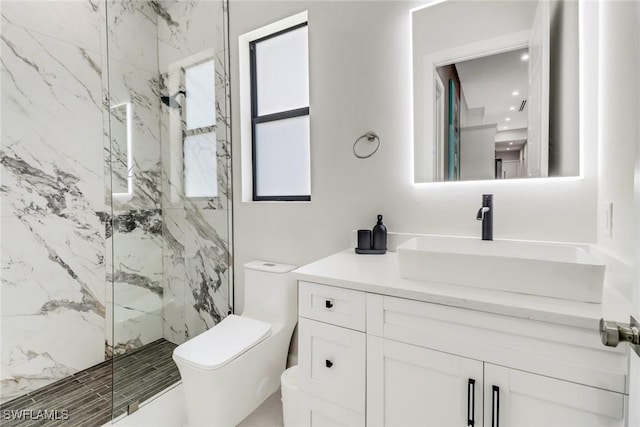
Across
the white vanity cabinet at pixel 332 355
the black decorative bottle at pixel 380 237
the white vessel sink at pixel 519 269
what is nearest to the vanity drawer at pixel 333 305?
the white vanity cabinet at pixel 332 355

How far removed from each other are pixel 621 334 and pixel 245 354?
1.48 m

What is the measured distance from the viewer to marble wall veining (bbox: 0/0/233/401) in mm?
1860

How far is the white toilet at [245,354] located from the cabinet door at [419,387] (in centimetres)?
75

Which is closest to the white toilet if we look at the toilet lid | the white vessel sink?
the toilet lid

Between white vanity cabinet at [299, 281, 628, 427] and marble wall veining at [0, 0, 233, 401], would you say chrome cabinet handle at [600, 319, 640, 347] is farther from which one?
marble wall veining at [0, 0, 233, 401]

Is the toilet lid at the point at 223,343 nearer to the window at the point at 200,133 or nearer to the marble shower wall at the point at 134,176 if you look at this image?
the marble shower wall at the point at 134,176

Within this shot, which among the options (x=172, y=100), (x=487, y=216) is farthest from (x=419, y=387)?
(x=172, y=100)

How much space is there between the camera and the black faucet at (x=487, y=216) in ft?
4.33

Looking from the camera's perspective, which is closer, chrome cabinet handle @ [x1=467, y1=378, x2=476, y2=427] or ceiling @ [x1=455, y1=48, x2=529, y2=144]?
chrome cabinet handle @ [x1=467, y1=378, x2=476, y2=427]

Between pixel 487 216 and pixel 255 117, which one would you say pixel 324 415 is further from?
pixel 255 117

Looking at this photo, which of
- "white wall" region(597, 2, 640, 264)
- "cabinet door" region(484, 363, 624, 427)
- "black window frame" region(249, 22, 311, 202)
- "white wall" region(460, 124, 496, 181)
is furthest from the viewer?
"black window frame" region(249, 22, 311, 202)

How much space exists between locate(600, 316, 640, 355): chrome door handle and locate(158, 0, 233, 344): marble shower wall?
6.89 feet

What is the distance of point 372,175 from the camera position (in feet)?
5.52

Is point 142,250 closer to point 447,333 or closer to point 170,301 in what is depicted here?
point 170,301
